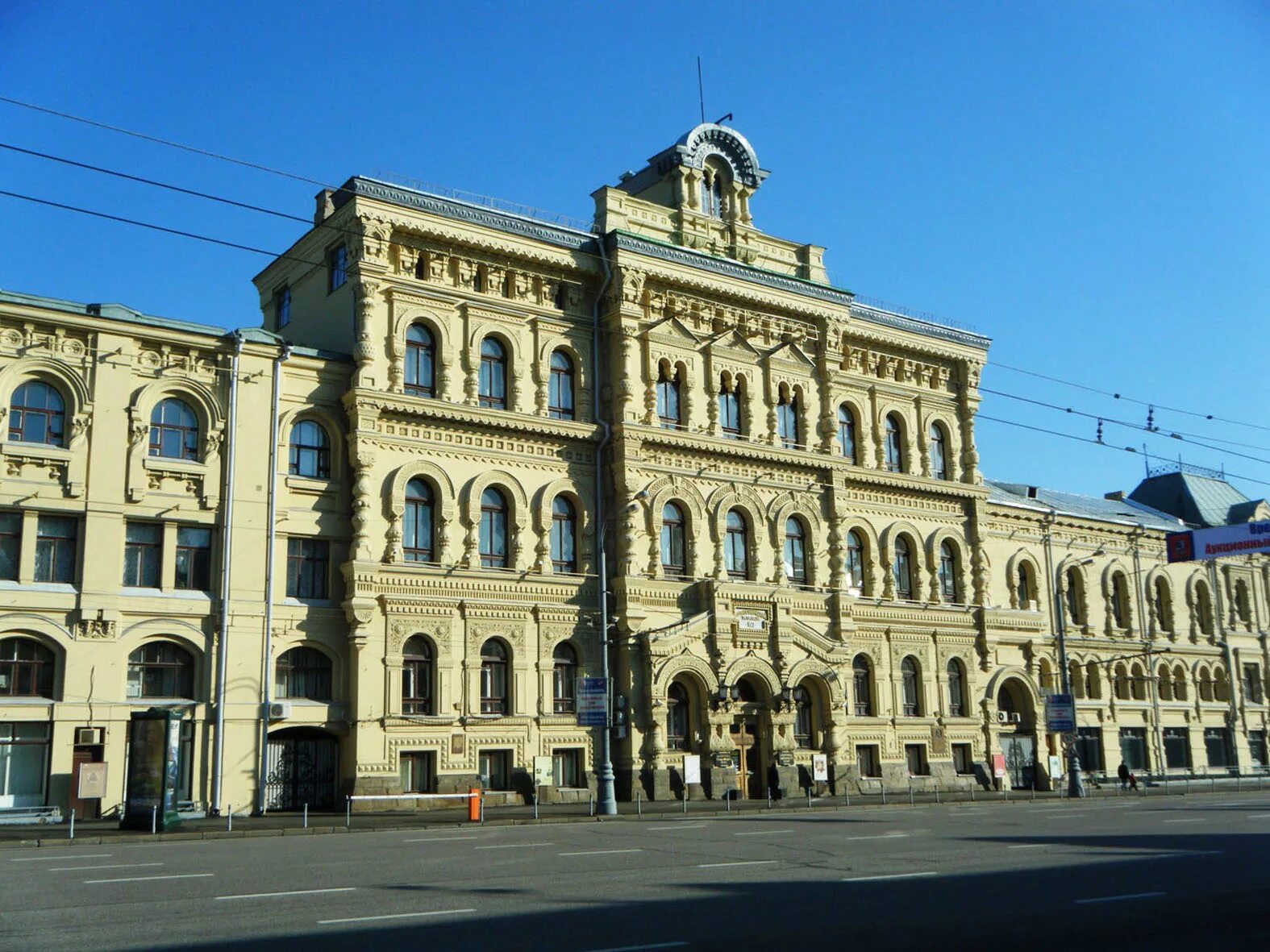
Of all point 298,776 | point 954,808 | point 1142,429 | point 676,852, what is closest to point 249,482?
point 298,776

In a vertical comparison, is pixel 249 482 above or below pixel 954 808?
above

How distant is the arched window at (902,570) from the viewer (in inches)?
1964

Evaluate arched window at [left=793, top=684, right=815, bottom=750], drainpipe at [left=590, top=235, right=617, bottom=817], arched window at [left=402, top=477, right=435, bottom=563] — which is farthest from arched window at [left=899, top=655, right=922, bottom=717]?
arched window at [left=402, top=477, right=435, bottom=563]

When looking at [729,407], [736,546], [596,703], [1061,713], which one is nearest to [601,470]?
[736,546]

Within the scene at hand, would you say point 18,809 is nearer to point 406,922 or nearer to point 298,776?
point 298,776

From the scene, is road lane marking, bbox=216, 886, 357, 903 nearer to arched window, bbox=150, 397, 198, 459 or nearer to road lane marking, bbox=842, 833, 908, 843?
road lane marking, bbox=842, 833, 908, 843

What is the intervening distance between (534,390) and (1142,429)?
19.3 metres

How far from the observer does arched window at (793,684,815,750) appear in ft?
146

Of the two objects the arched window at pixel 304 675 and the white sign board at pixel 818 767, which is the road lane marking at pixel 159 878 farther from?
the white sign board at pixel 818 767

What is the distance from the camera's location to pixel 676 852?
2081cm

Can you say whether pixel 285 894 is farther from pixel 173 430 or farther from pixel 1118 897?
pixel 173 430

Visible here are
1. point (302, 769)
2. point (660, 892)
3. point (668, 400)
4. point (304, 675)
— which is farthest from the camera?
point (668, 400)

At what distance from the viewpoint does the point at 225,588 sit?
3416cm

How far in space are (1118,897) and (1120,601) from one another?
4866cm
